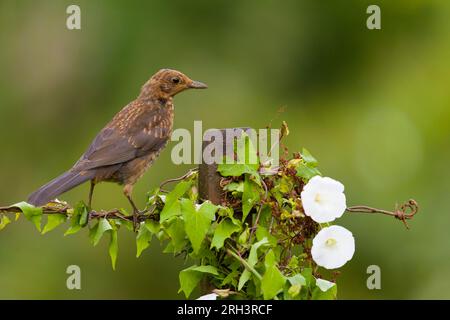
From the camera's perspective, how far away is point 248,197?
3314 millimetres

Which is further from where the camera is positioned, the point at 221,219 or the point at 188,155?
the point at 188,155

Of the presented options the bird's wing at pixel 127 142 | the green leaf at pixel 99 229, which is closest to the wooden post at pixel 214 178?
the green leaf at pixel 99 229

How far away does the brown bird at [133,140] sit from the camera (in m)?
4.31

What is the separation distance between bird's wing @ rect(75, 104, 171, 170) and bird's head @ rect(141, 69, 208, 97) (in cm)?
12

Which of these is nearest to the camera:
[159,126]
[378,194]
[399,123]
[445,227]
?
[159,126]

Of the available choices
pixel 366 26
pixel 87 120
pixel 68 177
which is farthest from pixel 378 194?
pixel 68 177

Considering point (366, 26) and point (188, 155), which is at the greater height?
point (366, 26)

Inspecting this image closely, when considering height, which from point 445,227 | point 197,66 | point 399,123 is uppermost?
point 197,66

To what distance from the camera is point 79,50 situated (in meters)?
7.68

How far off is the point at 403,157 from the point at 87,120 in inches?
105

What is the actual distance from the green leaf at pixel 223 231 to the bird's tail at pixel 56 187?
797 millimetres

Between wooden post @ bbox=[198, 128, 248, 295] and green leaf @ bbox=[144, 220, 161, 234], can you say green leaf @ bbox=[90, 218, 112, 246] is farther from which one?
wooden post @ bbox=[198, 128, 248, 295]

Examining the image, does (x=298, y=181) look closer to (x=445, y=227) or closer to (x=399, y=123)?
(x=445, y=227)

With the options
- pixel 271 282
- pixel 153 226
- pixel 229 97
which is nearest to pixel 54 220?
pixel 153 226
